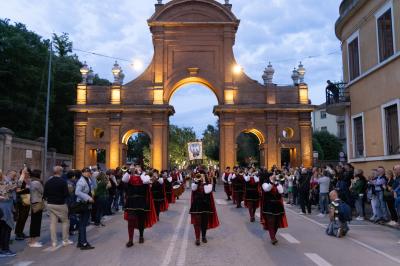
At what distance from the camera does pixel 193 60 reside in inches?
1569

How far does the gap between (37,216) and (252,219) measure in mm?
7402

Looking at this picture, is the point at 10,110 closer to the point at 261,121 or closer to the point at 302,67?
the point at 261,121

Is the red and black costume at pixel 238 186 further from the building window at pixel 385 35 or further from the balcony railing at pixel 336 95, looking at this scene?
the building window at pixel 385 35

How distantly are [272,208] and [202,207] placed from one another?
184cm

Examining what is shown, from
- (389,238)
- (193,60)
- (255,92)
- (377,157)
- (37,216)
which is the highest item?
(193,60)

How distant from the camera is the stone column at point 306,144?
38125 mm

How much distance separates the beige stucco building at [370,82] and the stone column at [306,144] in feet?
49.7

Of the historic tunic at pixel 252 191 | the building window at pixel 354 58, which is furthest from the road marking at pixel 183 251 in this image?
the building window at pixel 354 58

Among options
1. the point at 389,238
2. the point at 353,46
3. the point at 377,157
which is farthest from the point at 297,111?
the point at 389,238

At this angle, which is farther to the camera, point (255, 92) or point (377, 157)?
point (255, 92)

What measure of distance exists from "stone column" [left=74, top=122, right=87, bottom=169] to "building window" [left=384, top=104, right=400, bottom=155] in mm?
27503

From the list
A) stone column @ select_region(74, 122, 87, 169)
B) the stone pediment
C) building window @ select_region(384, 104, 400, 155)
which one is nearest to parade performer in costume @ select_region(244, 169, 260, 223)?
building window @ select_region(384, 104, 400, 155)

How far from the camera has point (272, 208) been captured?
11320 mm

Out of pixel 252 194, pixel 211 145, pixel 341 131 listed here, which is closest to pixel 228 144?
pixel 252 194
